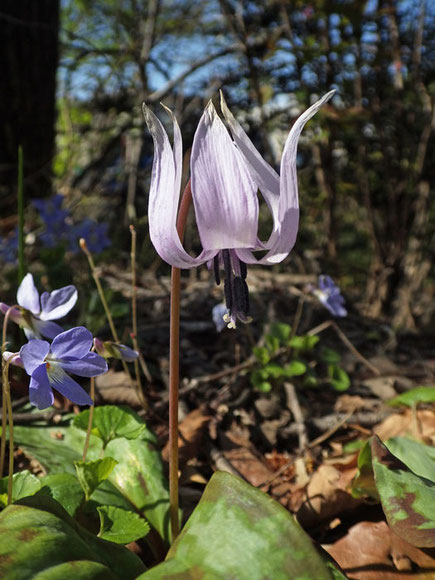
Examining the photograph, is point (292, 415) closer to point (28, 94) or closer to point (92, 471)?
point (92, 471)

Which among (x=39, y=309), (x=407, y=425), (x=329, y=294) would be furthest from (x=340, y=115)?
(x=39, y=309)

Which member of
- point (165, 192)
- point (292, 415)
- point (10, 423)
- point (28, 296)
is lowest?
point (292, 415)

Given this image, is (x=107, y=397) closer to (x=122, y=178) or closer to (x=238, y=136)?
(x=238, y=136)

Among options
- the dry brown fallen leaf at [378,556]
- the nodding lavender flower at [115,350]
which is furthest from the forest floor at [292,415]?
the nodding lavender flower at [115,350]

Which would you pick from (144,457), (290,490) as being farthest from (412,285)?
(144,457)

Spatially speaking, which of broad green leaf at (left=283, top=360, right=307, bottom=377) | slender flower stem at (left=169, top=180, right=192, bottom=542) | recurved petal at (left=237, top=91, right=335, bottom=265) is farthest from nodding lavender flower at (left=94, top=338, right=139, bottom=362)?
broad green leaf at (left=283, top=360, right=307, bottom=377)

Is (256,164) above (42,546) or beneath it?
above
